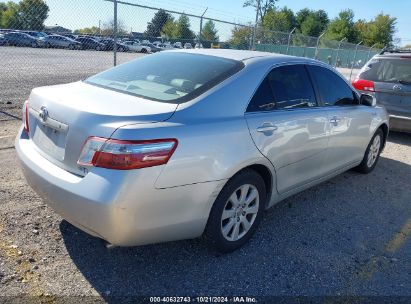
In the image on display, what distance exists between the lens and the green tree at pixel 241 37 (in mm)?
11766

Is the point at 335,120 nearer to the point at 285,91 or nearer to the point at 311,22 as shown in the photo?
the point at 285,91

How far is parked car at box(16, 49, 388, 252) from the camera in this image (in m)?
2.43

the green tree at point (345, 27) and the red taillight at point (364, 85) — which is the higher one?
the green tree at point (345, 27)

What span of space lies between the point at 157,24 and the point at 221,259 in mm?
7646

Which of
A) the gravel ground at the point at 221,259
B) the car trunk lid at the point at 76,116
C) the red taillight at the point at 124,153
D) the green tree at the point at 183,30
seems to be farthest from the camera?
the green tree at the point at 183,30

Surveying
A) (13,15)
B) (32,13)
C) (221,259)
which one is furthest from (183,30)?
(221,259)

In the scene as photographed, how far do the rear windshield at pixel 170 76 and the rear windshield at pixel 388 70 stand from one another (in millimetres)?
5223

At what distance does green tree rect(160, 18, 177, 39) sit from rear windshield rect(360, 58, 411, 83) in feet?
15.3

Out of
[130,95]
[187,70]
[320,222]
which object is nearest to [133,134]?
[130,95]

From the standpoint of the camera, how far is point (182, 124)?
262 centimetres

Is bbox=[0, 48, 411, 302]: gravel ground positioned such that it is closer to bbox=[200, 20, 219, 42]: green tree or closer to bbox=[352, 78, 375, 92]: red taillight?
bbox=[352, 78, 375, 92]: red taillight

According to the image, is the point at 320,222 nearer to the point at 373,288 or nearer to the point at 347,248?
the point at 347,248

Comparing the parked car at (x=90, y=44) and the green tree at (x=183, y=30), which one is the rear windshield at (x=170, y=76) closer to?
the green tree at (x=183, y=30)

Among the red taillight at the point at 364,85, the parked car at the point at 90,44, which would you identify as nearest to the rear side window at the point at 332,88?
the red taillight at the point at 364,85
